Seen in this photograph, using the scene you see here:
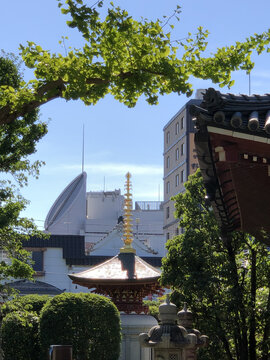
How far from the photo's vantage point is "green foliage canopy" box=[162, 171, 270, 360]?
1969 cm

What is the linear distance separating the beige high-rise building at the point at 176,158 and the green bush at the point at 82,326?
121 feet

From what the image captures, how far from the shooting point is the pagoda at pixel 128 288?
29.0 metres

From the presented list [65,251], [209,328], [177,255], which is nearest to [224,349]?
[209,328]

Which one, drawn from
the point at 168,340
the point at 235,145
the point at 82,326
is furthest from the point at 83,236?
the point at 235,145

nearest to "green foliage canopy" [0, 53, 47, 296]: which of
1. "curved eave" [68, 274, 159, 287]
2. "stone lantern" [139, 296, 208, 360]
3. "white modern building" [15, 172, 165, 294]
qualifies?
"stone lantern" [139, 296, 208, 360]

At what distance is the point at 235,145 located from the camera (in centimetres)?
1009

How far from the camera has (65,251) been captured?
46.3 meters

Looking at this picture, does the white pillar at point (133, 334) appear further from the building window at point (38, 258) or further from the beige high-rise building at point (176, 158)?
the beige high-rise building at point (176, 158)

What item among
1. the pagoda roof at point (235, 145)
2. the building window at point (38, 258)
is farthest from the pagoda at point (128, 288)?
the pagoda roof at point (235, 145)

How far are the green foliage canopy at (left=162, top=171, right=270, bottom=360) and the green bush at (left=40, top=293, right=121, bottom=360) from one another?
6012 mm

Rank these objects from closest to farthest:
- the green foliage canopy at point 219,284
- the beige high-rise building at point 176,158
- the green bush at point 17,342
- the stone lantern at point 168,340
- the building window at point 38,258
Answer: the stone lantern at point 168,340 < the green foliage canopy at point 219,284 < the green bush at point 17,342 < the building window at point 38,258 < the beige high-rise building at point 176,158

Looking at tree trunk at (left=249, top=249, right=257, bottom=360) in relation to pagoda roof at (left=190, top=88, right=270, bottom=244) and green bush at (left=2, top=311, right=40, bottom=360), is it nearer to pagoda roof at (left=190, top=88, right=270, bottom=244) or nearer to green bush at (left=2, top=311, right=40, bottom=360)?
pagoda roof at (left=190, top=88, right=270, bottom=244)

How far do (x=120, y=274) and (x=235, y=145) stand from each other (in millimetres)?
20134

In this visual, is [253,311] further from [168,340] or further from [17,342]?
[17,342]
